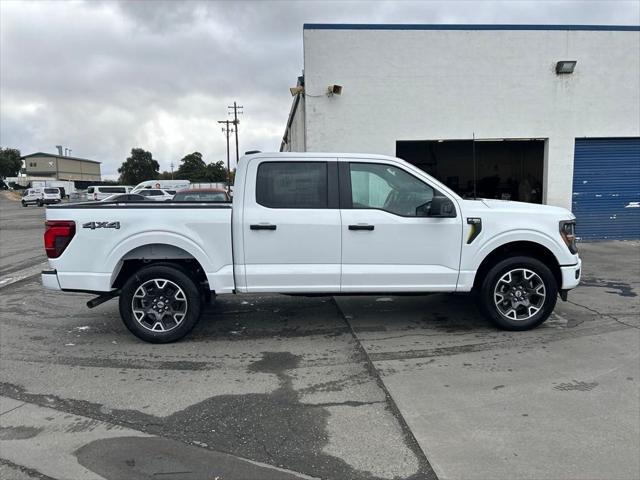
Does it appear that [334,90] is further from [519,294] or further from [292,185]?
[519,294]

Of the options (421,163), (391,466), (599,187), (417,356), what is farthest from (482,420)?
(421,163)

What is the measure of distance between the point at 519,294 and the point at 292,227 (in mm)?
2686

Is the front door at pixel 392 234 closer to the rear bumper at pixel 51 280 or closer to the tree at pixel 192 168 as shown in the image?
the rear bumper at pixel 51 280

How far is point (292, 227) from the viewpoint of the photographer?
522 centimetres

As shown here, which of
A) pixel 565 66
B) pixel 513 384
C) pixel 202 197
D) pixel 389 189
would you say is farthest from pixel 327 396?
pixel 565 66

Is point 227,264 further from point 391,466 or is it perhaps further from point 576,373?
point 576,373

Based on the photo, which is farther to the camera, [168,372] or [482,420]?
[168,372]

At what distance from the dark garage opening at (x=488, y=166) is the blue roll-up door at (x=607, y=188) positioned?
13.1ft

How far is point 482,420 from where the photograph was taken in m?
3.62

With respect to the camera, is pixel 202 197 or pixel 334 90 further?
pixel 334 90

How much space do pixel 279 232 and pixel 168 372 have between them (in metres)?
1.76

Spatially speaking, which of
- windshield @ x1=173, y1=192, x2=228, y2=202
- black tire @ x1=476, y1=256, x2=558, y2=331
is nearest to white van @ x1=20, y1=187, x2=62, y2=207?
windshield @ x1=173, y1=192, x2=228, y2=202

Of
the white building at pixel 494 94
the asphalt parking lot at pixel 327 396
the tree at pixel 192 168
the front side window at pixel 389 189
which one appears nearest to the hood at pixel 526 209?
the front side window at pixel 389 189

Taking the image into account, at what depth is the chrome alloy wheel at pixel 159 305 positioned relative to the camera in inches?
208
